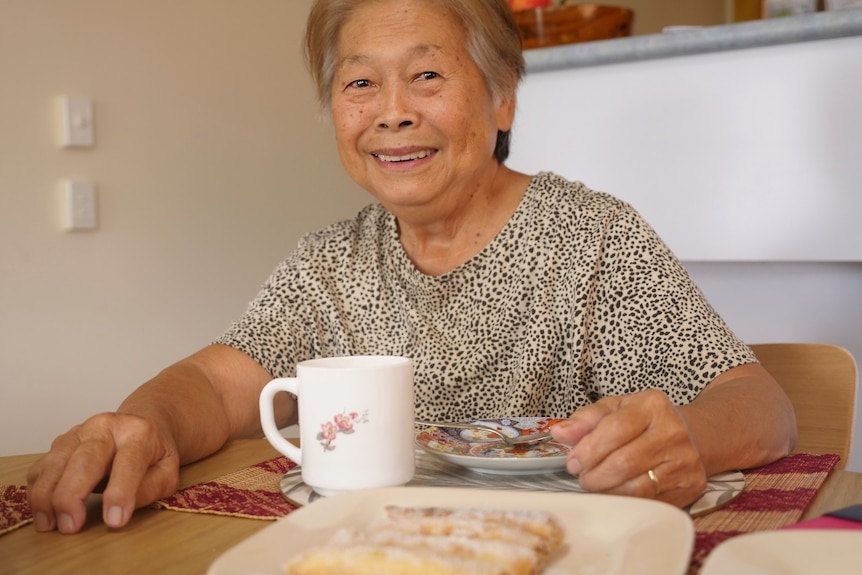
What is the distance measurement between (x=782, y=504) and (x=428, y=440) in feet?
1.08

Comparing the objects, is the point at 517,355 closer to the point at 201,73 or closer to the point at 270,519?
the point at 270,519

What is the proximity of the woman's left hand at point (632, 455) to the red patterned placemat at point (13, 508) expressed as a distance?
17.8 inches

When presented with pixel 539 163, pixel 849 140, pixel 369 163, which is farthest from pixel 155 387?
pixel 849 140

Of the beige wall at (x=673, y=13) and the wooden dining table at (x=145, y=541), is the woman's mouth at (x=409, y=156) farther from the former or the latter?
the beige wall at (x=673, y=13)

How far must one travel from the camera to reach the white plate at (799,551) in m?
0.50

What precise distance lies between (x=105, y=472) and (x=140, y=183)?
1437mm

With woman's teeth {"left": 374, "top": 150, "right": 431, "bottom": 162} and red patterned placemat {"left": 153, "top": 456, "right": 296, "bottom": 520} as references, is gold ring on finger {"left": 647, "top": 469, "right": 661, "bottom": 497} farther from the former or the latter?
woman's teeth {"left": 374, "top": 150, "right": 431, "bottom": 162}

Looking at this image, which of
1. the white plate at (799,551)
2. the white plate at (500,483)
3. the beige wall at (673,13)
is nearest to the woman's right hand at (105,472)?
the white plate at (500,483)

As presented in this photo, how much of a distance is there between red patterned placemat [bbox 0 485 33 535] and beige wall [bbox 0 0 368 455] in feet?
3.65

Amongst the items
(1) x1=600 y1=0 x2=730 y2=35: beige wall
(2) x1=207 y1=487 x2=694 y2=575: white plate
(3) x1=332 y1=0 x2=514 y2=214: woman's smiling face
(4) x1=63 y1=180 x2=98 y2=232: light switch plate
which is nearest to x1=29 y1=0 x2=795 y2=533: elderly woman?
(3) x1=332 y1=0 x2=514 y2=214: woman's smiling face

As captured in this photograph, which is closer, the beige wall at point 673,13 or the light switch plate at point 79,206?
the light switch plate at point 79,206

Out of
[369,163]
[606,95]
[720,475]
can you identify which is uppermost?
[606,95]

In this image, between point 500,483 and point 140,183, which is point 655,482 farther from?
point 140,183

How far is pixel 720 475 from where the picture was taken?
85 cm
